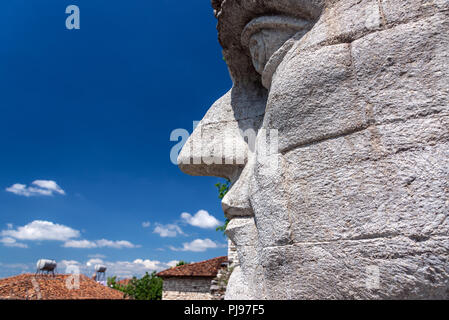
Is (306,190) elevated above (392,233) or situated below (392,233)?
above

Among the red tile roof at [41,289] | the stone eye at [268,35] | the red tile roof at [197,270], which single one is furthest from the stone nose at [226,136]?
the red tile roof at [197,270]

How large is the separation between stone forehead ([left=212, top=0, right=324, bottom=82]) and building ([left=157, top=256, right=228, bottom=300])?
13668 millimetres

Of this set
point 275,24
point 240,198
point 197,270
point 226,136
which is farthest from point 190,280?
point 275,24

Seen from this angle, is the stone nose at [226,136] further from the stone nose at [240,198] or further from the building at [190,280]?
the building at [190,280]

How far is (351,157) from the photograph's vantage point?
1.47 metres

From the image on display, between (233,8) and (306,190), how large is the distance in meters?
1.25

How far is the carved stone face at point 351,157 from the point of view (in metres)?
1.27

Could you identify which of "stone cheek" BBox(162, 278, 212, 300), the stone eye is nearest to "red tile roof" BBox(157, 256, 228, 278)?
"stone cheek" BBox(162, 278, 212, 300)

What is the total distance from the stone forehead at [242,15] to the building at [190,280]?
13668 millimetres

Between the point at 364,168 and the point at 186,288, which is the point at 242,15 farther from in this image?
the point at 186,288

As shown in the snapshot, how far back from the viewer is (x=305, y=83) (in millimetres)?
1646

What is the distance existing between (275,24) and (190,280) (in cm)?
1529

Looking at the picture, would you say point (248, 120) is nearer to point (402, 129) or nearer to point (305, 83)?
point (305, 83)
